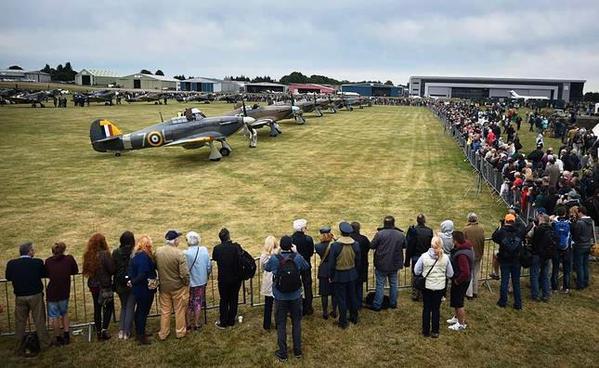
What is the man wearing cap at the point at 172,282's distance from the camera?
696 cm

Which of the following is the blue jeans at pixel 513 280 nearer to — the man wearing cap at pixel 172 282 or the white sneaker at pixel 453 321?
the white sneaker at pixel 453 321

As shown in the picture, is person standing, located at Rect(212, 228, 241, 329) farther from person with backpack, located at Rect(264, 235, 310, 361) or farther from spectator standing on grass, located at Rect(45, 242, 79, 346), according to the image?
spectator standing on grass, located at Rect(45, 242, 79, 346)

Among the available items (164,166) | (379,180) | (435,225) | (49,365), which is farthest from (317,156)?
(49,365)

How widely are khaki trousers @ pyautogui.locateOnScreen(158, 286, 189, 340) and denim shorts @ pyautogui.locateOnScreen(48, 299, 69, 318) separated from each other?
141 cm

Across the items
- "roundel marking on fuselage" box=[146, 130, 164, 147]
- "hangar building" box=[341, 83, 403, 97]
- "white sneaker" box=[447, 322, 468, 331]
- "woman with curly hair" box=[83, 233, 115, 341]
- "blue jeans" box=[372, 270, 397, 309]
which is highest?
"hangar building" box=[341, 83, 403, 97]

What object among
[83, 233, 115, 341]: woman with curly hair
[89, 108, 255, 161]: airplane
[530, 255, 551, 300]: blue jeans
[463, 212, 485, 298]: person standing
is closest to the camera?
[83, 233, 115, 341]: woman with curly hair

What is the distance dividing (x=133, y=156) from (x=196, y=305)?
60.2 feet

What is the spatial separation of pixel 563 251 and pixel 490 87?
510ft

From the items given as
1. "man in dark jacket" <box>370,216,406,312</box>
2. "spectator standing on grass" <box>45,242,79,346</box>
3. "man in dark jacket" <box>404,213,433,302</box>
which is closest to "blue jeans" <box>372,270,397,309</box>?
"man in dark jacket" <box>370,216,406,312</box>

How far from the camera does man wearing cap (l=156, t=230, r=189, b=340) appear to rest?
696 cm

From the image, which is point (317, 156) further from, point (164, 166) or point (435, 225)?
point (435, 225)

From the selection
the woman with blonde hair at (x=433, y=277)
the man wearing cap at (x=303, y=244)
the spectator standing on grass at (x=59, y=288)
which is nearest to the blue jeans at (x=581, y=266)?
the woman with blonde hair at (x=433, y=277)

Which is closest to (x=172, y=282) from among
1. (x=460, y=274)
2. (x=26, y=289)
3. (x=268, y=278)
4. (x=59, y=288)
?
(x=268, y=278)

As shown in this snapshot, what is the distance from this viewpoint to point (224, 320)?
299 inches
